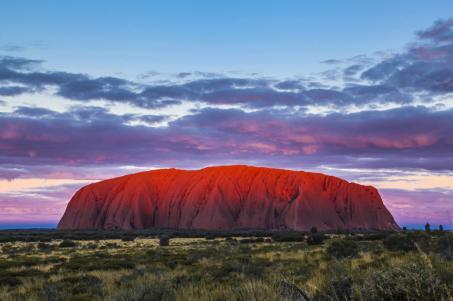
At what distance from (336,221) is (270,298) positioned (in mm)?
98240

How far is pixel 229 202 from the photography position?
106 metres

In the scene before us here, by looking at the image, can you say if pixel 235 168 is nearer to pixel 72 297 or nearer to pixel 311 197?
pixel 311 197

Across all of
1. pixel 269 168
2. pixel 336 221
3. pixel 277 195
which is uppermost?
pixel 269 168

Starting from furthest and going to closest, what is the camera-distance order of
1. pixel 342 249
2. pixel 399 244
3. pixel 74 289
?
1. pixel 399 244
2. pixel 342 249
3. pixel 74 289

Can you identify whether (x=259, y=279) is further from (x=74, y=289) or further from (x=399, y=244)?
(x=399, y=244)

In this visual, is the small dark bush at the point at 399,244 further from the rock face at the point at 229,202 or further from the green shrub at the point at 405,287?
the rock face at the point at 229,202

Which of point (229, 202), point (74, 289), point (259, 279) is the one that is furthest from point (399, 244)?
point (229, 202)

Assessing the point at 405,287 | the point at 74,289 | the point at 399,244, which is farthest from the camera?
the point at 399,244

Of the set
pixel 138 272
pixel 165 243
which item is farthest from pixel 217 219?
pixel 138 272

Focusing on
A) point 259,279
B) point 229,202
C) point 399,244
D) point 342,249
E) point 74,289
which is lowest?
point 399,244

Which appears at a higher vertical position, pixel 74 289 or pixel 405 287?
pixel 405 287

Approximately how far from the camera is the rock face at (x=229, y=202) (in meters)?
101

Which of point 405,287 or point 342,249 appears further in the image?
point 342,249

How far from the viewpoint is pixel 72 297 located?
12.2 m
